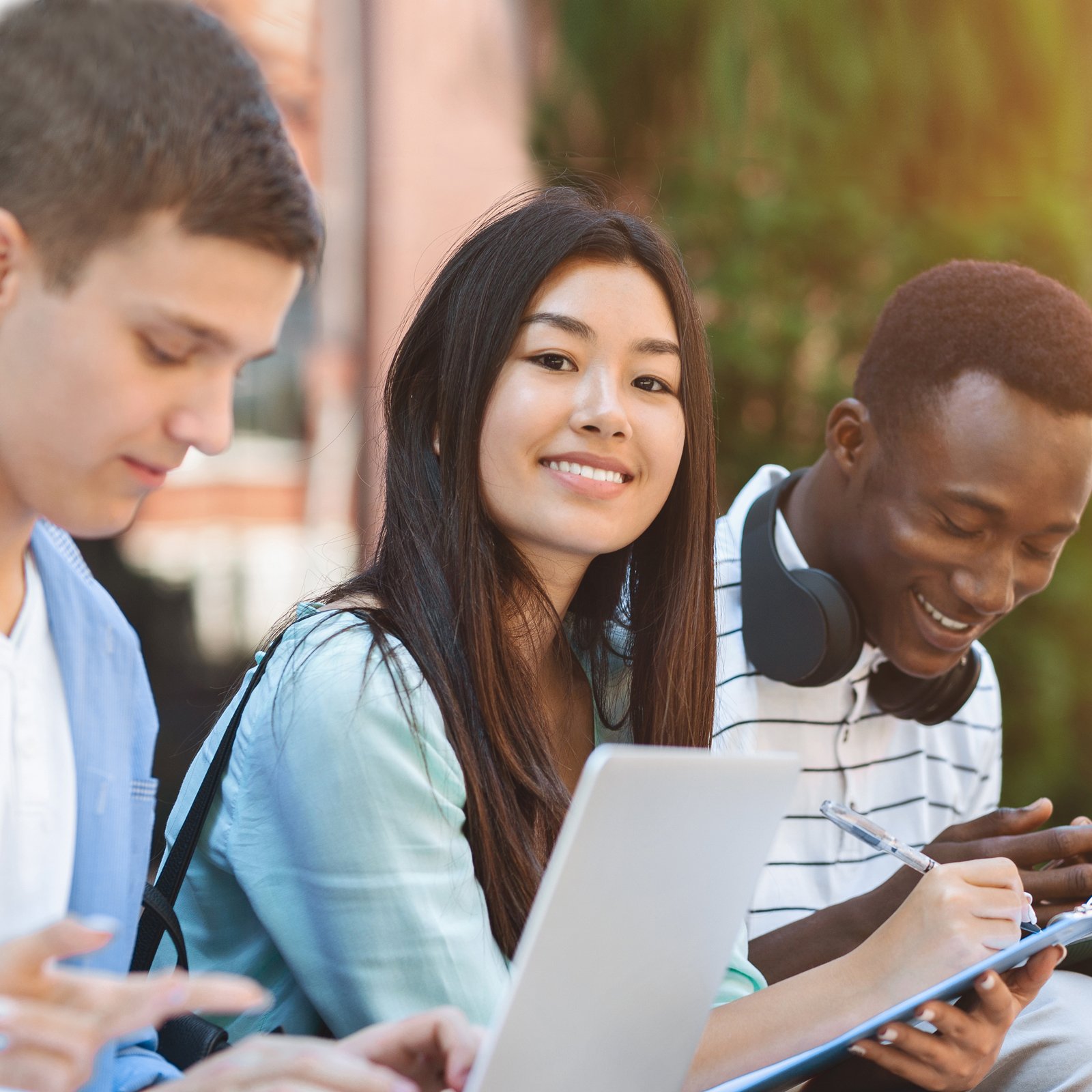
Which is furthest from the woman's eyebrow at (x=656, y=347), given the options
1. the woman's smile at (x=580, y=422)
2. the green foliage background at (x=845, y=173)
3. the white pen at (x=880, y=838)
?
the green foliage background at (x=845, y=173)

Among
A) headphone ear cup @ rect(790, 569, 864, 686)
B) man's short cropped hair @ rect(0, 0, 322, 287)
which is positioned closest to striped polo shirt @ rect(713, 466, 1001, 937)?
headphone ear cup @ rect(790, 569, 864, 686)

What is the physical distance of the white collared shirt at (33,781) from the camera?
43.4 inches

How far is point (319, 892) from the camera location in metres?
1.33

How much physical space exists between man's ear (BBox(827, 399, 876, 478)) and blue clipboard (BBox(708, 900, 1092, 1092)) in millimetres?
864

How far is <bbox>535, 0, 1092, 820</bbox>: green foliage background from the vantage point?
3.80 metres

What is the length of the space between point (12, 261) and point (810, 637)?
4.17 ft

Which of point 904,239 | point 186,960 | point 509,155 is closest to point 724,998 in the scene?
point 186,960

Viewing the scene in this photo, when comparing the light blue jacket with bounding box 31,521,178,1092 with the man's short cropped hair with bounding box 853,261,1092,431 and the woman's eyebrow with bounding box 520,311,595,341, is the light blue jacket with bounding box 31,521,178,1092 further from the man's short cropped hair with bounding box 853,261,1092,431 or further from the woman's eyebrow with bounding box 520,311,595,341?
the man's short cropped hair with bounding box 853,261,1092,431

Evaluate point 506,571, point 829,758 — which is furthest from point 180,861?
point 829,758

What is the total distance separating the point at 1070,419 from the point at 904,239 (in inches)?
79.5

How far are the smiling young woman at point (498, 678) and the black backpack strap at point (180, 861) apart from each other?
21 millimetres

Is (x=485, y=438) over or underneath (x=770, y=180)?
underneath

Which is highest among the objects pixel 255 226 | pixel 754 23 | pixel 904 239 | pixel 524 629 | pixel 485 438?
pixel 754 23

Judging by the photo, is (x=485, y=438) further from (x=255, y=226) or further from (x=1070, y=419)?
(x=1070, y=419)
